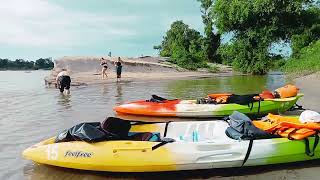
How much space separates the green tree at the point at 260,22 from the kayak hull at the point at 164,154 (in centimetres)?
2616

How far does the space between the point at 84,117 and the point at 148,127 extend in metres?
4.42

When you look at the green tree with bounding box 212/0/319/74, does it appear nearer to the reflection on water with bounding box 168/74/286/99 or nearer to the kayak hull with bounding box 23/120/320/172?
the reflection on water with bounding box 168/74/286/99

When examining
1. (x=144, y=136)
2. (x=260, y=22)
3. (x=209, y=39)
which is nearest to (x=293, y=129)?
(x=144, y=136)

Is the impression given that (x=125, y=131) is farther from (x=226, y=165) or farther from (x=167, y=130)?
(x=226, y=165)

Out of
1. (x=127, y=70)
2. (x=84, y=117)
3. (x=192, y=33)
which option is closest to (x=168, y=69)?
(x=127, y=70)

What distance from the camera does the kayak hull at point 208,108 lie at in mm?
11375

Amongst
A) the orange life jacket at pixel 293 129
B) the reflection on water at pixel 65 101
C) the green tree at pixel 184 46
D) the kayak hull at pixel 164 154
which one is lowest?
the reflection on water at pixel 65 101

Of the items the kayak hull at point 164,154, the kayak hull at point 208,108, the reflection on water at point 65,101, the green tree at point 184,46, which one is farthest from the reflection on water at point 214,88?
the green tree at point 184,46

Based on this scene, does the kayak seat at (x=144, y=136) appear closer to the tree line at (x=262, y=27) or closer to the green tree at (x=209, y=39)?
the tree line at (x=262, y=27)

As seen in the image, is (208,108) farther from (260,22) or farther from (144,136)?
(260,22)

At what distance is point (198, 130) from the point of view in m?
8.27

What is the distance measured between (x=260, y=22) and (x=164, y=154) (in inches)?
1107

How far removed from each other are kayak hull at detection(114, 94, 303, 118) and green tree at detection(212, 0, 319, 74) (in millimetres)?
21164

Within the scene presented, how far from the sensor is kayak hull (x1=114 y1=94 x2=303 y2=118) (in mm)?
11375
